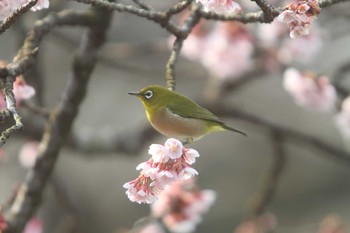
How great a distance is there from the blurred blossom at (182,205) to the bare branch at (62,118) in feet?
1.50

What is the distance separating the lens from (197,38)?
3359 millimetres

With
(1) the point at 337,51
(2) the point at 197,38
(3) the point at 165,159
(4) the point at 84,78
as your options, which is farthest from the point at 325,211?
(3) the point at 165,159

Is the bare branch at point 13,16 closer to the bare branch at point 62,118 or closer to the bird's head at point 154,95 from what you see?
the bird's head at point 154,95

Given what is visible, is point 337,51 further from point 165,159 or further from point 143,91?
point 165,159

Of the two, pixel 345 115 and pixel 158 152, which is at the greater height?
pixel 158 152

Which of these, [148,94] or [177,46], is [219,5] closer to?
[177,46]

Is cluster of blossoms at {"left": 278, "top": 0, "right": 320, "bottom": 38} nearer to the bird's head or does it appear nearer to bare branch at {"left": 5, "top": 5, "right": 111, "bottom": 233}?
the bird's head

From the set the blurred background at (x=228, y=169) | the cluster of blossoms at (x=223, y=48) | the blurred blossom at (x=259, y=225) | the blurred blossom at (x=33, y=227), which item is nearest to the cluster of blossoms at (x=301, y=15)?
the blurred blossom at (x=33, y=227)

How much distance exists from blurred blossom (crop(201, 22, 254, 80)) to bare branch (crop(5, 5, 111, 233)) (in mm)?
1221

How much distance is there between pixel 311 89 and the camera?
2805 mm

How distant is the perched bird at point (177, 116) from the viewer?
1.54 m

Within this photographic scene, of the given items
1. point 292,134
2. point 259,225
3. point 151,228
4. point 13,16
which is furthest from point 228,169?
point 13,16

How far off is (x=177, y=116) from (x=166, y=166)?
30cm

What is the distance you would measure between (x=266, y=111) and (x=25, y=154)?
2.40m
